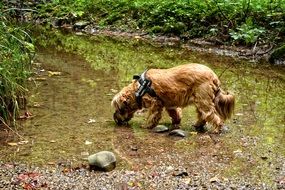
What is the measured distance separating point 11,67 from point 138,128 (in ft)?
6.34

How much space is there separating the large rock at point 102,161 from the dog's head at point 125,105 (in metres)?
1.76

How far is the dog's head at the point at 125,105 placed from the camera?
7.55 meters

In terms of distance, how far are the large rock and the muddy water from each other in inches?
5.9

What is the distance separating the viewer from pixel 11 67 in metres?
7.25

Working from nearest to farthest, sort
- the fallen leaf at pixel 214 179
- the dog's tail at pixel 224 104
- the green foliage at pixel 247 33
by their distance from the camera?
the fallen leaf at pixel 214 179
the dog's tail at pixel 224 104
the green foliage at pixel 247 33

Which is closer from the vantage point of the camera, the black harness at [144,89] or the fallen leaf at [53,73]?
the black harness at [144,89]

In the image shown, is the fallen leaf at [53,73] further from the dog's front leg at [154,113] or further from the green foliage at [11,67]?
the dog's front leg at [154,113]

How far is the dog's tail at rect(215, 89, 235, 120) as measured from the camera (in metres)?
7.28

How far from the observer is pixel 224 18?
15.1m

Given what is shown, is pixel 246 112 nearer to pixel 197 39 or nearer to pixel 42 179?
pixel 42 179

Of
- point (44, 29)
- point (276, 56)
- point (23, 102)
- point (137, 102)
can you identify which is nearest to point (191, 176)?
point (137, 102)

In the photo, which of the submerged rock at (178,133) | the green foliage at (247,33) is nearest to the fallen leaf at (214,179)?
the submerged rock at (178,133)

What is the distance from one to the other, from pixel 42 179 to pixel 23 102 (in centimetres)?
274

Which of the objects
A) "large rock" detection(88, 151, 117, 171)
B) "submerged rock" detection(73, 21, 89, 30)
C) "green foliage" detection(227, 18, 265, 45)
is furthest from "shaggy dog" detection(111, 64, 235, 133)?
"submerged rock" detection(73, 21, 89, 30)
